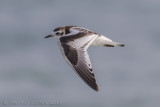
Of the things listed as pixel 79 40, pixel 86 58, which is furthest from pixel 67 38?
pixel 86 58

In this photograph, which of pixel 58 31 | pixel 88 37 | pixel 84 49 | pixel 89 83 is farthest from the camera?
pixel 58 31

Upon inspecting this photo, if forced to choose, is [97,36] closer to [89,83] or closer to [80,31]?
[80,31]

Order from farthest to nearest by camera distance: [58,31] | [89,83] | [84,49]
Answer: [58,31] → [84,49] → [89,83]

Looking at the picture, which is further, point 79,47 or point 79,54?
point 79,47

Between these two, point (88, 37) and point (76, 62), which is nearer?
point (76, 62)
